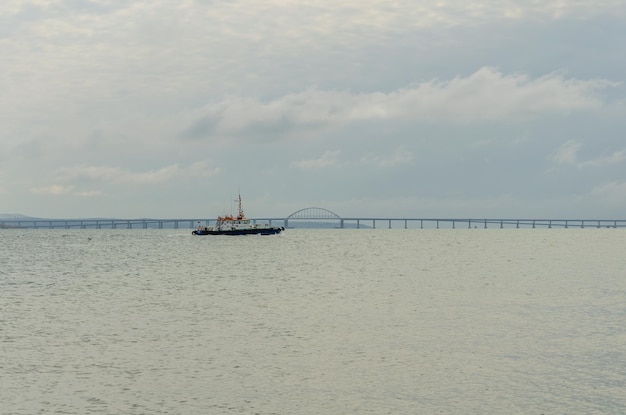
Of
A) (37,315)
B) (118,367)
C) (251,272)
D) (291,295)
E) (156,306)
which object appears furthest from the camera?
(251,272)

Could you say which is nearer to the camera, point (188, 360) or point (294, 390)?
point (294, 390)

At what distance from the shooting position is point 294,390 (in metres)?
28.0

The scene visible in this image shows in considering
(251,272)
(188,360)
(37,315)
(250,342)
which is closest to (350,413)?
(188,360)

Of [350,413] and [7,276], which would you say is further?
[7,276]

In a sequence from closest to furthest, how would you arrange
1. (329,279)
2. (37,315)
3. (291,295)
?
(37,315), (291,295), (329,279)

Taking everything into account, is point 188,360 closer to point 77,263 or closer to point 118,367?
point 118,367

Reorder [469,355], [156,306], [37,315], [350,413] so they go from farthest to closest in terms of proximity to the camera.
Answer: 1. [156,306]
2. [37,315]
3. [469,355]
4. [350,413]

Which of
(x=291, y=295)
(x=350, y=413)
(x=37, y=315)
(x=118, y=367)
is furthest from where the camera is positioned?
(x=291, y=295)

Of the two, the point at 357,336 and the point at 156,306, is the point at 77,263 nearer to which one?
the point at 156,306

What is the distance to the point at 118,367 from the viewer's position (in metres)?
32.0

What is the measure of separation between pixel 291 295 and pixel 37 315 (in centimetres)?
2112

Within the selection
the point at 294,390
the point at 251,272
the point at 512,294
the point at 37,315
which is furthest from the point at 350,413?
the point at 251,272

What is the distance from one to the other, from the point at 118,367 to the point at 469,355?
15526 mm

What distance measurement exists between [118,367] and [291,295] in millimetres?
31908
